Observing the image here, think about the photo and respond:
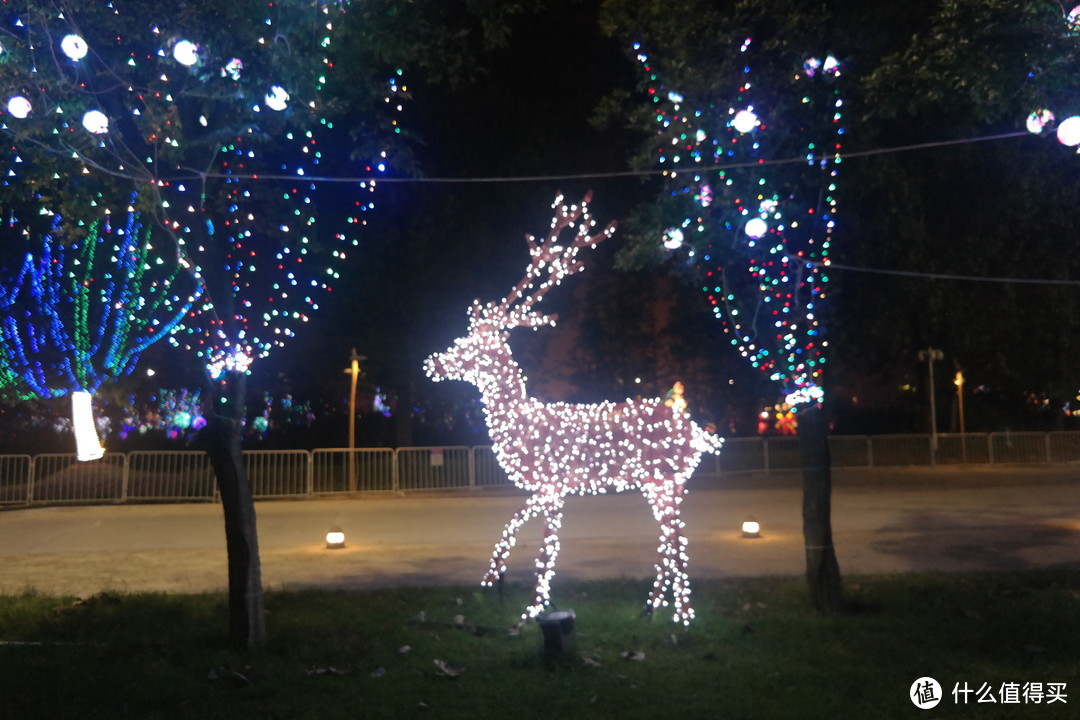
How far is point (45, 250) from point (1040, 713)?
12.7 meters

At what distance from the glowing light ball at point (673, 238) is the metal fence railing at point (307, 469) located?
11.8 meters

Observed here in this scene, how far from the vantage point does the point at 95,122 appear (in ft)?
26.3

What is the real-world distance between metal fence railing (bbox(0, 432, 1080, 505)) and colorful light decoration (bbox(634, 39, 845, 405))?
12.2m

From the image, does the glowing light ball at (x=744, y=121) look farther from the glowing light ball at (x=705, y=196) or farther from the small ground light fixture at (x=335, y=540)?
the small ground light fixture at (x=335, y=540)

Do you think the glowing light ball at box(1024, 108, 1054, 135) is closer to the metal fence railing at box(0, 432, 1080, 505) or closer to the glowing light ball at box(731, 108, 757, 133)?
the glowing light ball at box(731, 108, 757, 133)

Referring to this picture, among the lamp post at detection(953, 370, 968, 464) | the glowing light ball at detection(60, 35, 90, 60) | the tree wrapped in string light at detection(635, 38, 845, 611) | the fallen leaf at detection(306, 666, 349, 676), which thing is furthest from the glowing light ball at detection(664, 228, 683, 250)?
the lamp post at detection(953, 370, 968, 464)

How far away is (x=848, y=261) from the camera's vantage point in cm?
1333

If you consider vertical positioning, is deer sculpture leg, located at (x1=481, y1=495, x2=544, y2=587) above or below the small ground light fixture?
above

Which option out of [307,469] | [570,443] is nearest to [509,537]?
[570,443]

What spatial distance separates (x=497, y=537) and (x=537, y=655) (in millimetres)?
7487

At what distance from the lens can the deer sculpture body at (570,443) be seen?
896 centimetres

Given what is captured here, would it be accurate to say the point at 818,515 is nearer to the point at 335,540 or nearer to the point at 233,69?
the point at 233,69

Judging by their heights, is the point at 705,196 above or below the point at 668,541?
above

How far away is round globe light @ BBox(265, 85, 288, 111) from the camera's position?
837 centimetres
